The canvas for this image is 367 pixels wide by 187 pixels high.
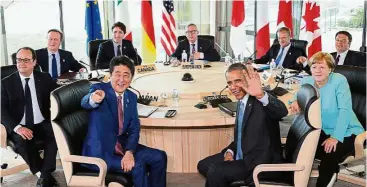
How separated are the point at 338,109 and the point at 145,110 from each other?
149 centimetres

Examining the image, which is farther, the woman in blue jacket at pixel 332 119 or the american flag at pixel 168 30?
the american flag at pixel 168 30

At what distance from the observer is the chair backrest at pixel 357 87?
3496 millimetres

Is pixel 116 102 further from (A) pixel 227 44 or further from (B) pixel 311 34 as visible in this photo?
(A) pixel 227 44

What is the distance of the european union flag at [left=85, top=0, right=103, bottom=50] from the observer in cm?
697

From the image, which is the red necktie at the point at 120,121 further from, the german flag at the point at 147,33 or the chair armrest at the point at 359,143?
the german flag at the point at 147,33

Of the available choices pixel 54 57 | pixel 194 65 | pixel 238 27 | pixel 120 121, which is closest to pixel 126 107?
pixel 120 121

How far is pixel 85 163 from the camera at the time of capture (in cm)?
285

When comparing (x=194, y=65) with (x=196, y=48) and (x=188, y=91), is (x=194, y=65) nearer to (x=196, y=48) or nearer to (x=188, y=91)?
(x=196, y=48)

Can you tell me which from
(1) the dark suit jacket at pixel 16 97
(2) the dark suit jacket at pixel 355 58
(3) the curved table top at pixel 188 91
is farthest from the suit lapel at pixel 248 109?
(2) the dark suit jacket at pixel 355 58

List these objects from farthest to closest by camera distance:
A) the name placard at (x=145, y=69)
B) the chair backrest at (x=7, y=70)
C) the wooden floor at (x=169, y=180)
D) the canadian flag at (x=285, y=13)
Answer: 1. the canadian flag at (x=285, y=13)
2. the name placard at (x=145, y=69)
3. the chair backrest at (x=7, y=70)
4. the wooden floor at (x=169, y=180)

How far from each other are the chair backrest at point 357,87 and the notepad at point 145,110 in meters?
1.55

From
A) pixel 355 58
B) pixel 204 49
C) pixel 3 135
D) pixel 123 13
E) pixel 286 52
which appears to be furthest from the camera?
pixel 123 13

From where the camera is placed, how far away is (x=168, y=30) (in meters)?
7.77

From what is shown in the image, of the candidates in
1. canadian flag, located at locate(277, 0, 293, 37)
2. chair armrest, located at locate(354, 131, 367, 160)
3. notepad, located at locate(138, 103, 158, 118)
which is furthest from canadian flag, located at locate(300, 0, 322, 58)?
notepad, located at locate(138, 103, 158, 118)
